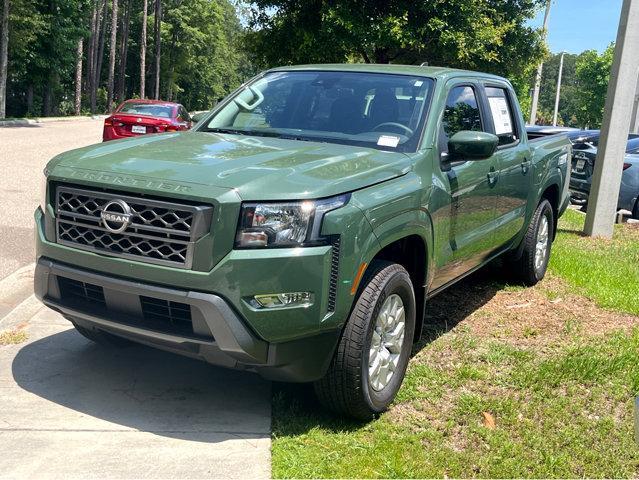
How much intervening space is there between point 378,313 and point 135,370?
1.67 metres

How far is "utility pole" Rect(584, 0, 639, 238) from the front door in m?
4.97

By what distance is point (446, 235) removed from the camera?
468 cm

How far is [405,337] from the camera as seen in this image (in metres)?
4.21

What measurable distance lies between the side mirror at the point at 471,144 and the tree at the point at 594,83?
6474 cm

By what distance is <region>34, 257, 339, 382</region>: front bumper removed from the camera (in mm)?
3381

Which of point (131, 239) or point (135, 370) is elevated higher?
point (131, 239)

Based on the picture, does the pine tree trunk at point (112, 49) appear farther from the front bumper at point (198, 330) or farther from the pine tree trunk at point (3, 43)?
the front bumper at point (198, 330)

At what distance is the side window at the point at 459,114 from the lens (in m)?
4.79

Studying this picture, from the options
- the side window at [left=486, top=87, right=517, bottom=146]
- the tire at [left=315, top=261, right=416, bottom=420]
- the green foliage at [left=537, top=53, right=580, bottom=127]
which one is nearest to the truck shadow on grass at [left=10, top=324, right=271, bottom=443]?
the tire at [left=315, top=261, right=416, bottom=420]

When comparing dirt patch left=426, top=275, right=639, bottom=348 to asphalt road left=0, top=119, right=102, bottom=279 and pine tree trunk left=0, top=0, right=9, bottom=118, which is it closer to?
asphalt road left=0, top=119, right=102, bottom=279

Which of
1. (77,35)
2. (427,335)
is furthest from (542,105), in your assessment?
(427,335)

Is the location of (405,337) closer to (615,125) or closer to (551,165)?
(551,165)

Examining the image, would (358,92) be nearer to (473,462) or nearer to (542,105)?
(473,462)

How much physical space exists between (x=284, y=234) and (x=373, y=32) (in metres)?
14.0
